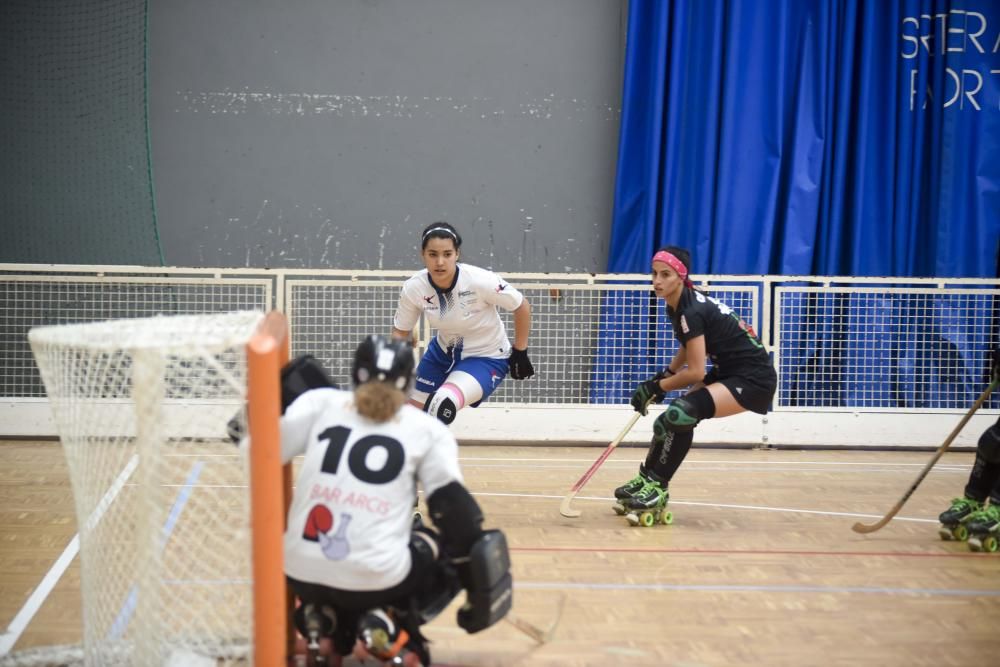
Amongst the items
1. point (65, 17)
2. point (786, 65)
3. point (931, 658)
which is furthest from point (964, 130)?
point (65, 17)

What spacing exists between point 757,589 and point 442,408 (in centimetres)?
163

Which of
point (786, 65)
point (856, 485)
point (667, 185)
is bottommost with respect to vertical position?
point (856, 485)

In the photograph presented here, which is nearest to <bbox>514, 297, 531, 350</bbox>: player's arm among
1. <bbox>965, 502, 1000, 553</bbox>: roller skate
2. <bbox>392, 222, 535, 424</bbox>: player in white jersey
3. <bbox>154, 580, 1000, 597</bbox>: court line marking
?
<bbox>392, 222, 535, 424</bbox>: player in white jersey

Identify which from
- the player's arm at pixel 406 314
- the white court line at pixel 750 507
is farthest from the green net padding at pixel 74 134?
the white court line at pixel 750 507

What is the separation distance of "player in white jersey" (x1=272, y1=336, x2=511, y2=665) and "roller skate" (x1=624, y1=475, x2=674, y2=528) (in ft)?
7.78

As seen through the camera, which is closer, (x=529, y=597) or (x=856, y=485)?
(x=529, y=597)

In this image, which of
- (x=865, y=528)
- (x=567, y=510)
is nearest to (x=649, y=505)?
(x=567, y=510)

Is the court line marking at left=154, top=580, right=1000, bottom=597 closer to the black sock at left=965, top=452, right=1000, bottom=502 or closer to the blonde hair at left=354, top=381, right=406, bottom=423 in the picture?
the black sock at left=965, top=452, right=1000, bottom=502

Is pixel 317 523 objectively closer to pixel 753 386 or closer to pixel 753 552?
pixel 753 552

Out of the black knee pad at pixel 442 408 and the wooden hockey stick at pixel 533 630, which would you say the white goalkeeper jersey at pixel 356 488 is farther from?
the black knee pad at pixel 442 408

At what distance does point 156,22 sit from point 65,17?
651 mm

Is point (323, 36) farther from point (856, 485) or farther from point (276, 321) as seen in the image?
point (276, 321)

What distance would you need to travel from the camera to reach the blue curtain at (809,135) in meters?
8.31

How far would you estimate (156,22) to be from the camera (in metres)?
8.34
